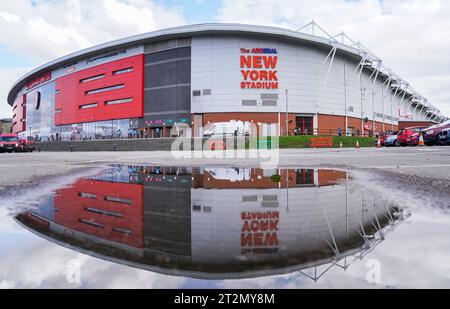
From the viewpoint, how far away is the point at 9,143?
27.7 metres

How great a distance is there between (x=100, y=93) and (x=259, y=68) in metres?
28.3

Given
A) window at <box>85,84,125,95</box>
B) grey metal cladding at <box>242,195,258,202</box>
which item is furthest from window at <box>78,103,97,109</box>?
grey metal cladding at <box>242,195,258,202</box>

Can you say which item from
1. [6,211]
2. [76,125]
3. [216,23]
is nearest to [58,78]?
[76,125]

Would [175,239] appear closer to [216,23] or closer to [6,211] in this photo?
[6,211]

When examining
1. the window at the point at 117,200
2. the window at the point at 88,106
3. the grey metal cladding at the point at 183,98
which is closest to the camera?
the window at the point at 117,200

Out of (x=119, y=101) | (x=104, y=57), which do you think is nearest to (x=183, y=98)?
(x=119, y=101)

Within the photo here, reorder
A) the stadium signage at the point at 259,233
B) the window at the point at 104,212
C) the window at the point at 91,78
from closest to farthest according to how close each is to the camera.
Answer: the stadium signage at the point at 259,233 < the window at the point at 104,212 < the window at the point at 91,78

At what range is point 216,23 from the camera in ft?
126

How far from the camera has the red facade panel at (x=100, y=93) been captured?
146 ft

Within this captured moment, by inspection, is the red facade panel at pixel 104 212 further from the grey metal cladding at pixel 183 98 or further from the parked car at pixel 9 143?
the grey metal cladding at pixel 183 98

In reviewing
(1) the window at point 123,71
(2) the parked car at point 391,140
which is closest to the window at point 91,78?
(1) the window at point 123,71

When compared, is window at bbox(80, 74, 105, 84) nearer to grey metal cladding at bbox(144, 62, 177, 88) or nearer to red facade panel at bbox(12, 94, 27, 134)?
grey metal cladding at bbox(144, 62, 177, 88)

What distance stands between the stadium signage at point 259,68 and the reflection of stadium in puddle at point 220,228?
1440 inches

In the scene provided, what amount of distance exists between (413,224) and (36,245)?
108 inches
